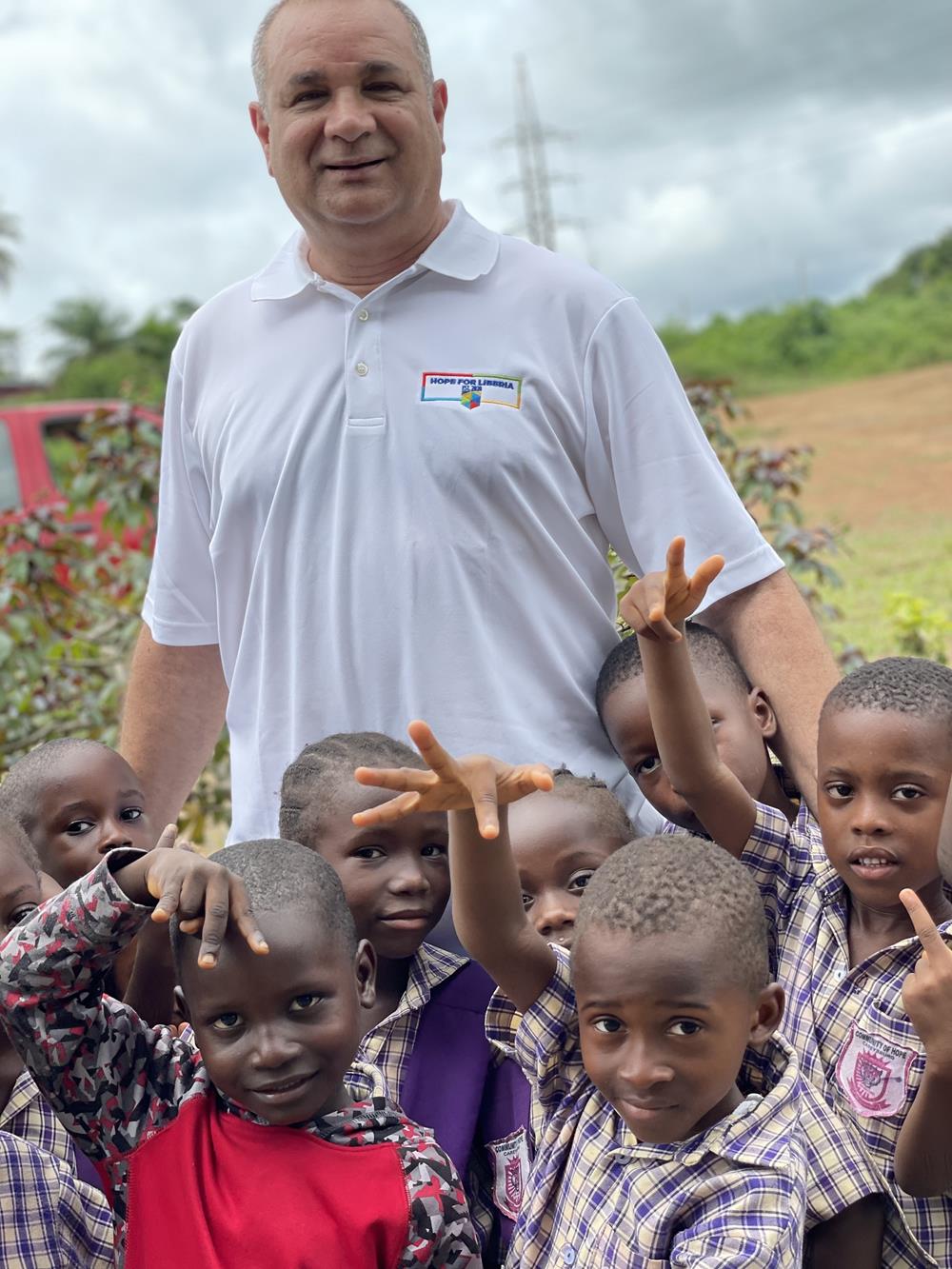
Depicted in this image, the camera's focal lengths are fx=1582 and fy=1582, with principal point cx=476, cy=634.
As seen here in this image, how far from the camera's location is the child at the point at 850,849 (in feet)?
7.07

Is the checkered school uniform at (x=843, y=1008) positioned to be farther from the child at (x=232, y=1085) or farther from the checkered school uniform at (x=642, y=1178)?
the child at (x=232, y=1085)

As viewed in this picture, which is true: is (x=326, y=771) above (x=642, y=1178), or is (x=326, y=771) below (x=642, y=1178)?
above

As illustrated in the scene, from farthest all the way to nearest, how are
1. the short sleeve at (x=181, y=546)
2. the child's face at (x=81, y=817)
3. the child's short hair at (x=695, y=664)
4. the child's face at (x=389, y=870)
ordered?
the short sleeve at (x=181, y=546), the child's face at (x=81, y=817), the child's short hair at (x=695, y=664), the child's face at (x=389, y=870)

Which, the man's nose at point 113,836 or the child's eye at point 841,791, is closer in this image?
the child's eye at point 841,791

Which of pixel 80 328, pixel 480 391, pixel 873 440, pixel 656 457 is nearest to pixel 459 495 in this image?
pixel 480 391

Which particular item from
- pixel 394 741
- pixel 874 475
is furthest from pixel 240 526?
pixel 874 475

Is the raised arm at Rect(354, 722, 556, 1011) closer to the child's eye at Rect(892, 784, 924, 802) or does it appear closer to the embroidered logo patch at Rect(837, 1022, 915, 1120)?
the embroidered logo patch at Rect(837, 1022, 915, 1120)

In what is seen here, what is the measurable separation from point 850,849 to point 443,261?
46.8 inches

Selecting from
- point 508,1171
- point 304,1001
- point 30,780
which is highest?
point 30,780

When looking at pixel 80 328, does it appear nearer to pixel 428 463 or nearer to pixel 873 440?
pixel 873 440

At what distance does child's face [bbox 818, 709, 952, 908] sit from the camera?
7.43 ft

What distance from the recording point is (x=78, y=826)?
2805mm

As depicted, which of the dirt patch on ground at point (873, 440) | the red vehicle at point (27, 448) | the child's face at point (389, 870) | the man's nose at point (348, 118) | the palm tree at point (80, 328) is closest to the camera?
the child's face at point (389, 870)

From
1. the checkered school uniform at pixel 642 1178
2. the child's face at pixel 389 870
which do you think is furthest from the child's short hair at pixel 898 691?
the child's face at pixel 389 870
